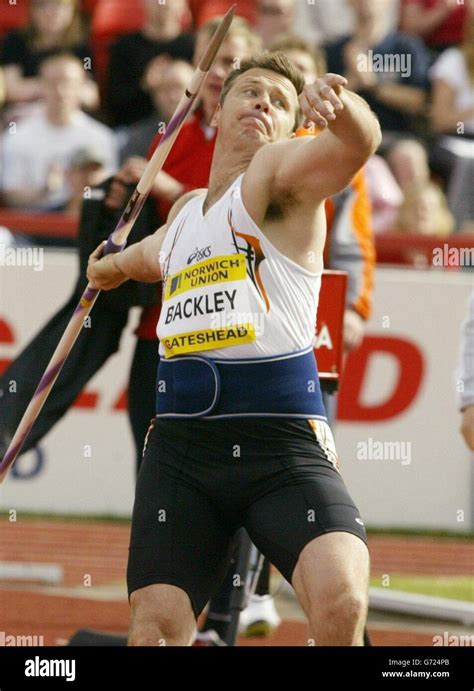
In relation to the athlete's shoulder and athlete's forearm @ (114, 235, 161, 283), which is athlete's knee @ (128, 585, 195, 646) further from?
the athlete's shoulder

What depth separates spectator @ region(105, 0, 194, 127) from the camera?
12352mm

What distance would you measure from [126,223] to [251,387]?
1069 millimetres

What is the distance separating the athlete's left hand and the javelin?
839 millimetres

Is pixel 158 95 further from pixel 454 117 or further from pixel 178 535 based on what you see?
pixel 178 535

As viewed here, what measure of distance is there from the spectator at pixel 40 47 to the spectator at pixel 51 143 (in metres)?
0.40

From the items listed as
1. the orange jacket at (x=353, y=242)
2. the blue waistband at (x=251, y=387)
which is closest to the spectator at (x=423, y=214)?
the orange jacket at (x=353, y=242)

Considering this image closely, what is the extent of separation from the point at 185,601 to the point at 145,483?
410mm

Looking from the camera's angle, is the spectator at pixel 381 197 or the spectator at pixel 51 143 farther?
the spectator at pixel 51 143

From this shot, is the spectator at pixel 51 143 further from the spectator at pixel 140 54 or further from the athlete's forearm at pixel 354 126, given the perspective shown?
the athlete's forearm at pixel 354 126

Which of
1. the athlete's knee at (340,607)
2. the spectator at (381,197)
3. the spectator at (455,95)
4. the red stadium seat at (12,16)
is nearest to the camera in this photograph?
the athlete's knee at (340,607)

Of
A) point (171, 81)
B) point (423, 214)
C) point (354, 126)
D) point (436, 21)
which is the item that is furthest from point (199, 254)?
point (436, 21)

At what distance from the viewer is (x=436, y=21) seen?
42.8ft

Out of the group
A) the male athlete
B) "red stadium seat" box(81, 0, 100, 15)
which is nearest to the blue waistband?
the male athlete

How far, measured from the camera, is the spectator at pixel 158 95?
1145cm
